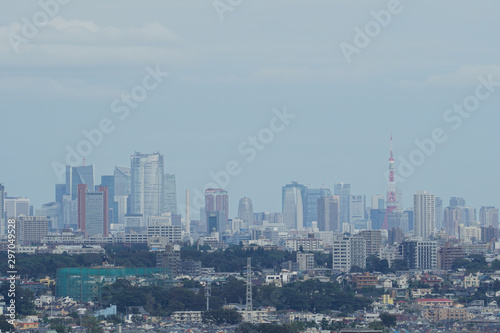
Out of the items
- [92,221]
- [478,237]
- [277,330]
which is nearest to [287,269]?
[277,330]

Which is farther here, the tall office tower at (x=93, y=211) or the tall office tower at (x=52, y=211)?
the tall office tower at (x=52, y=211)

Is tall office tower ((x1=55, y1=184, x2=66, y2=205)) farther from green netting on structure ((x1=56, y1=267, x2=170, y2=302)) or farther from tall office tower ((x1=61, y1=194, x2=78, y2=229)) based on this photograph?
green netting on structure ((x1=56, y1=267, x2=170, y2=302))

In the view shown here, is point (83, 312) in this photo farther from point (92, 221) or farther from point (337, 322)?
point (92, 221)

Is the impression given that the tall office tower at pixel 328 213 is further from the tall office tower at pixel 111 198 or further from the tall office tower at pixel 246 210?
the tall office tower at pixel 111 198

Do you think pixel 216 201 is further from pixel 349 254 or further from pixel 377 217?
pixel 349 254

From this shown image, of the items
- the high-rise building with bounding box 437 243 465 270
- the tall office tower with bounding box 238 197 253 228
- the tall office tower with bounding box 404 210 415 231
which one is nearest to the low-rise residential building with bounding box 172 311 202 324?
the high-rise building with bounding box 437 243 465 270

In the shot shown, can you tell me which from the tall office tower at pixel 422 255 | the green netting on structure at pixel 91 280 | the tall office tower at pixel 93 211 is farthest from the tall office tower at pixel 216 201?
the green netting on structure at pixel 91 280

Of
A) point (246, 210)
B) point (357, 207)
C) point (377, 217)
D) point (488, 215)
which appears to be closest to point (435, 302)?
point (488, 215)
